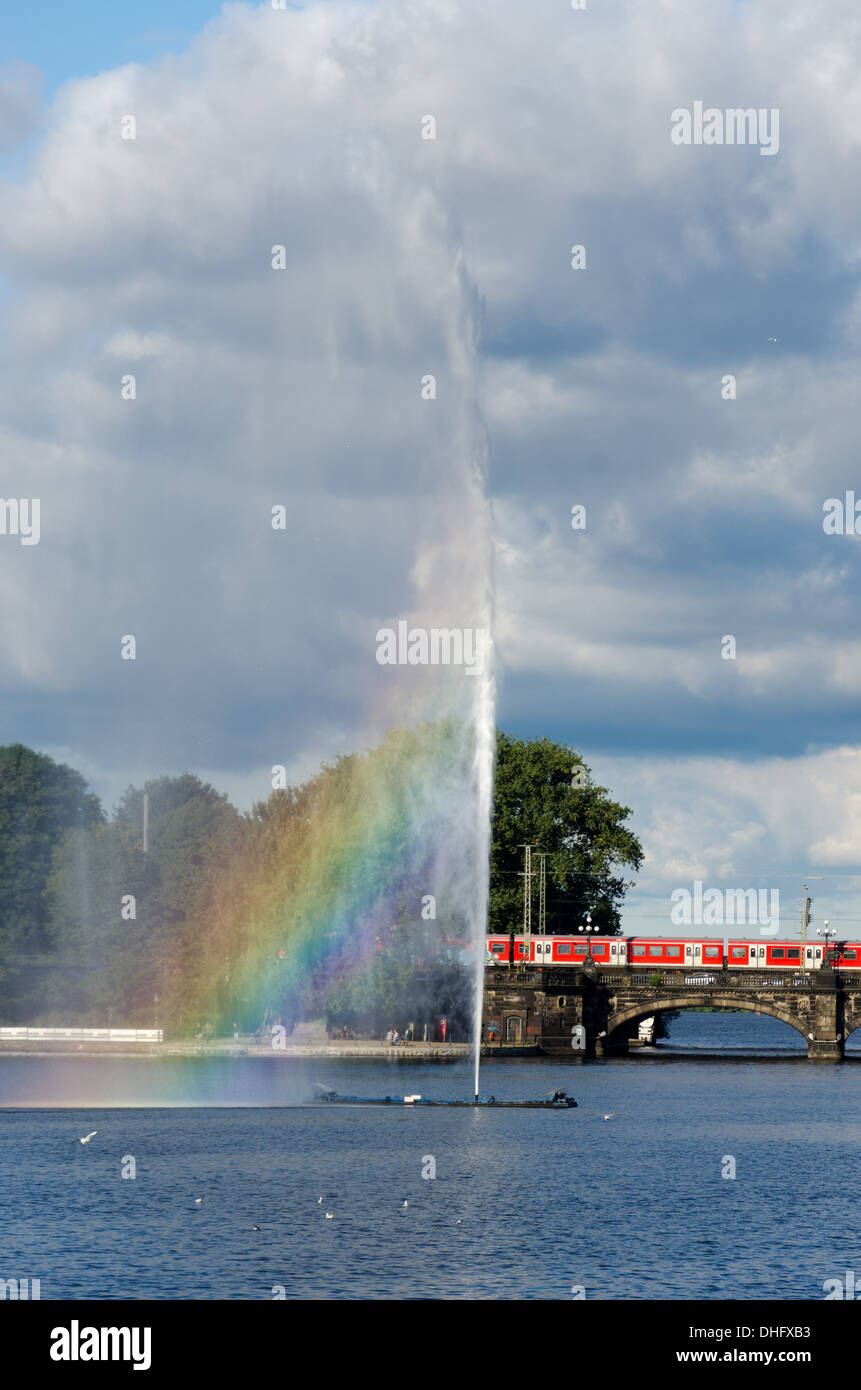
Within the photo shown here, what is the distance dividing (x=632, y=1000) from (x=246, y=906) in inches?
1435

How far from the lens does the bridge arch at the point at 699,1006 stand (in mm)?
124688

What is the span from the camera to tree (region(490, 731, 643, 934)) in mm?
139375

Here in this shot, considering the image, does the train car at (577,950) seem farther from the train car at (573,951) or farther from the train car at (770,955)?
the train car at (770,955)

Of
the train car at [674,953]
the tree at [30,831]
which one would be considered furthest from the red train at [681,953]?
the tree at [30,831]

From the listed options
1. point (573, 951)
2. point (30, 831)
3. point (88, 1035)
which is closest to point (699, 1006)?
point (573, 951)

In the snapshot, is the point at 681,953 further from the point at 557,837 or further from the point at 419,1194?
the point at 419,1194

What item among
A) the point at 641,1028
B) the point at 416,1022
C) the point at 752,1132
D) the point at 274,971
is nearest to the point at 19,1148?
the point at 752,1132

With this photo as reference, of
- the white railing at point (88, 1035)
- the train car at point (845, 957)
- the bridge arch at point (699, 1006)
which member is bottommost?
the white railing at point (88, 1035)

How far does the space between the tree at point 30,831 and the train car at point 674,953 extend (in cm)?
4280

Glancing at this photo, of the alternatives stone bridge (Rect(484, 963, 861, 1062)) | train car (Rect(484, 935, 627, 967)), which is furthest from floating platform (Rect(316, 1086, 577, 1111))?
train car (Rect(484, 935, 627, 967))

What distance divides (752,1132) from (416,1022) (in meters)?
50.5

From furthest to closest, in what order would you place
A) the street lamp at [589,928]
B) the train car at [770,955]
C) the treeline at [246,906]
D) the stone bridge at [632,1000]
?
1. the street lamp at [589,928]
2. the train car at [770,955]
3. the stone bridge at [632,1000]
4. the treeline at [246,906]

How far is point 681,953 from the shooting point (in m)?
128
